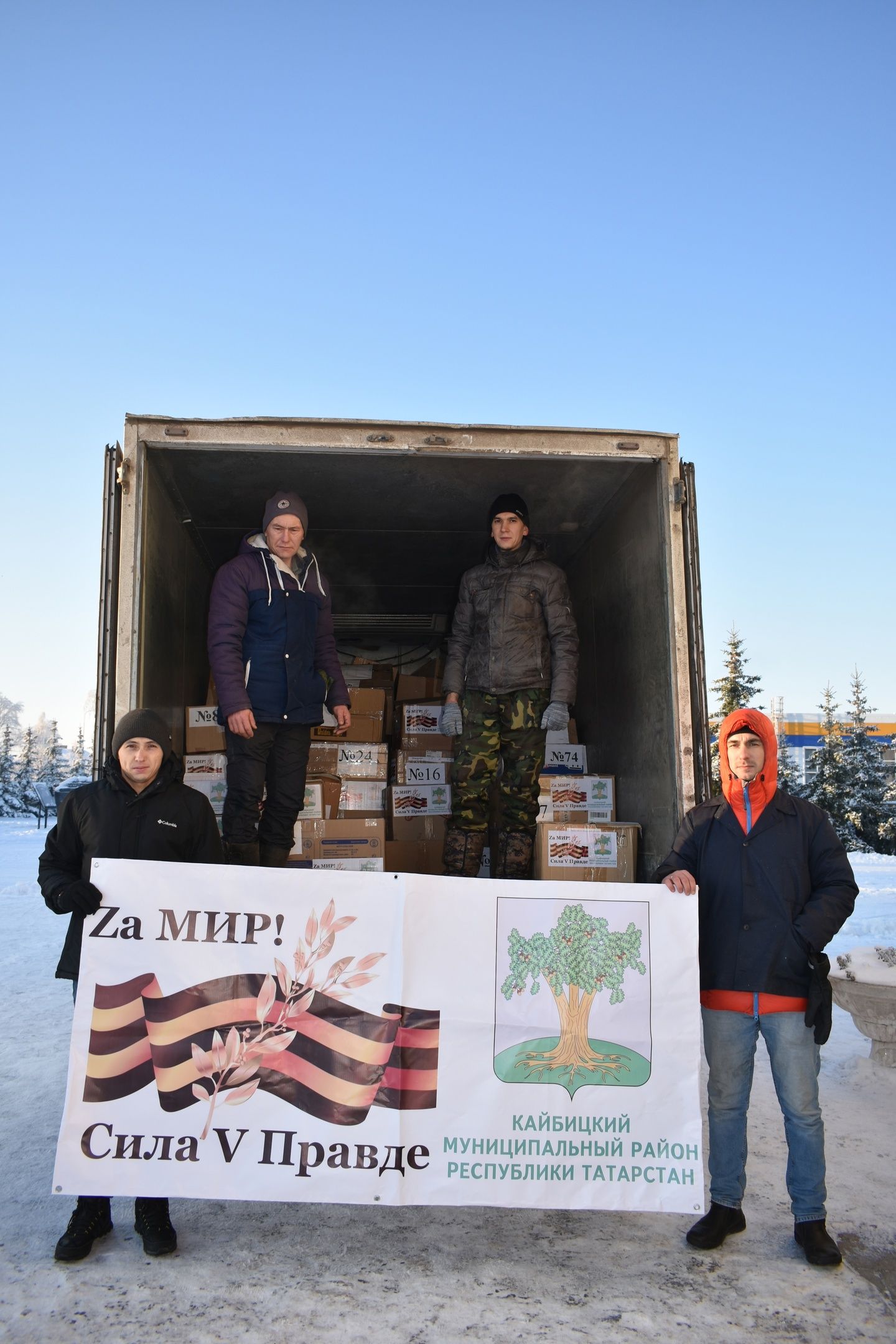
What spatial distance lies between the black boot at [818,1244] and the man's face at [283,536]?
3242 mm

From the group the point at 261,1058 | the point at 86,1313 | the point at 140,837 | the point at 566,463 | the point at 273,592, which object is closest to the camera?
the point at 86,1313

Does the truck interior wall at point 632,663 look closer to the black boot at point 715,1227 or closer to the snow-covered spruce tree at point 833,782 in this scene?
the black boot at point 715,1227

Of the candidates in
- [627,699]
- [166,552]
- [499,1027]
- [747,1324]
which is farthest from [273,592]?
[747,1324]

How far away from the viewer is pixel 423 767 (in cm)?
520

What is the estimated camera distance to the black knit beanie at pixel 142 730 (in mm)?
3076

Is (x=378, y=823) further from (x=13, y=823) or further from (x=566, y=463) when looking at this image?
(x=13, y=823)

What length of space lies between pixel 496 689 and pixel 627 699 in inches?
30.2

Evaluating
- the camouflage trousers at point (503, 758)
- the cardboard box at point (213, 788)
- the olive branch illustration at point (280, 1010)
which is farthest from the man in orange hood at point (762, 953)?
the cardboard box at point (213, 788)

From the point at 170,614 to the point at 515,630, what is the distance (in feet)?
5.62

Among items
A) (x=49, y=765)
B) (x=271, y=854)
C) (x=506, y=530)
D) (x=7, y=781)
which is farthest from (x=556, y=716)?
(x=49, y=765)

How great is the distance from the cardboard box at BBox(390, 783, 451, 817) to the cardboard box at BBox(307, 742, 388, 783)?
14 centimetres

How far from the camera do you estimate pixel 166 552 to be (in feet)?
14.8

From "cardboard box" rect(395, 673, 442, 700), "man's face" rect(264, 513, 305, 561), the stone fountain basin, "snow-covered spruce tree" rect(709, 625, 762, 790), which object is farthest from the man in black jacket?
"snow-covered spruce tree" rect(709, 625, 762, 790)

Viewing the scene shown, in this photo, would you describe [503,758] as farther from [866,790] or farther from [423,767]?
[866,790]
